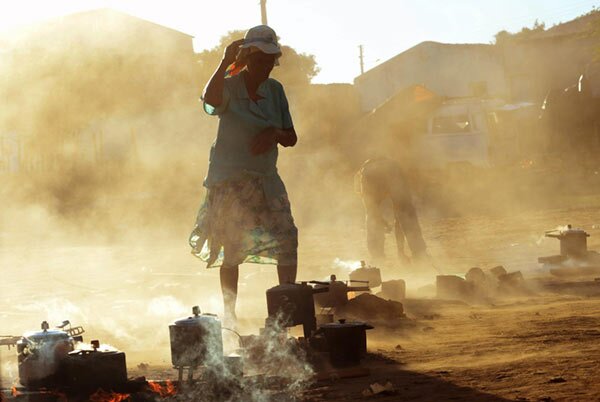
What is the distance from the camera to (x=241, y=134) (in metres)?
7.24

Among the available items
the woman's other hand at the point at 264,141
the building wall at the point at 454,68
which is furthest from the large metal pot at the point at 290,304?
the building wall at the point at 454,68

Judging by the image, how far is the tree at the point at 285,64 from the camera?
49.6 meters

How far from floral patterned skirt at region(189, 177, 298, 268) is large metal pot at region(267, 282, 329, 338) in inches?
28.7

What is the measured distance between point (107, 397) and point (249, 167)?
217cm

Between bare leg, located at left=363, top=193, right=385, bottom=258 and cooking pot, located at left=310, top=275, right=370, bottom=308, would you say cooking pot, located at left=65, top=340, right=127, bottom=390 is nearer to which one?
cooking pot, located at left=310, top=275, right=370, bottom=308

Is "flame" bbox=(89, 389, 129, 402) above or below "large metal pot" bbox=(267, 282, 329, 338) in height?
below

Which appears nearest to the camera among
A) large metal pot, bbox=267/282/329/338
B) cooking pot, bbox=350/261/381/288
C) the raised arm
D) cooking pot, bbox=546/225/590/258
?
large metal pot, bbox=267/282/329/338

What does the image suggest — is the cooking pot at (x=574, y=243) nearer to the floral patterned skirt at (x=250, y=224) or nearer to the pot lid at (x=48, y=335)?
the floral patterned skirt at (x=250, y=224)

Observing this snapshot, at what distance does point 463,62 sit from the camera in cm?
5250

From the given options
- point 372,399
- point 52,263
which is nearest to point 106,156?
point 52,263

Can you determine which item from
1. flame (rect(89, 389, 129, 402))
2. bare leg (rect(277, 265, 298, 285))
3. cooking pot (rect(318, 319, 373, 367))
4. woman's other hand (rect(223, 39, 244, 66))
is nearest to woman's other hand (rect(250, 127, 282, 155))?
woman's other hand (rect(223, 39, 244, 66))

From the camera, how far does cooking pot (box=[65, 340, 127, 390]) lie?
5652mm

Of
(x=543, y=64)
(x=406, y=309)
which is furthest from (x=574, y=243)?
(x=543, y=64)

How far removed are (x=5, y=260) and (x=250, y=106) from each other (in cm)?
1148
